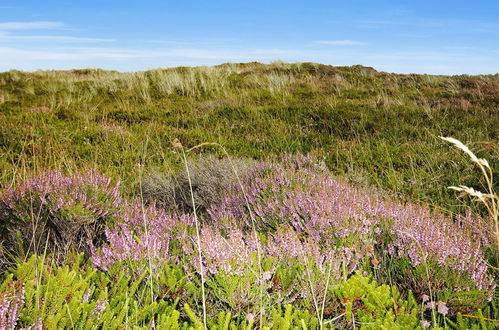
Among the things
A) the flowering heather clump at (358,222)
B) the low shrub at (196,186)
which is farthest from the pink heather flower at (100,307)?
the low shrub at (196,186)

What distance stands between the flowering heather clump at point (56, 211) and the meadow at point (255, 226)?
17 millimetres

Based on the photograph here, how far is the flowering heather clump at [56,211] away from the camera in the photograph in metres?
3.54

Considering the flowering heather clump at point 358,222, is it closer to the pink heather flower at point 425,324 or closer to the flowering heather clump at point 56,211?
the pink heather flower at point 425,324

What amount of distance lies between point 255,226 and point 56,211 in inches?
64.9

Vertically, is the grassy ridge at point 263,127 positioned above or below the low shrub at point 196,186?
above

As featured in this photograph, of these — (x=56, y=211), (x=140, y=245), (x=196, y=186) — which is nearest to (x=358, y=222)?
(x=140, y=245)

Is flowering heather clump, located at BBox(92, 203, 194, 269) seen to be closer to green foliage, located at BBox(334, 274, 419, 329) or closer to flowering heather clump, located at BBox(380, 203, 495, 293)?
green foliage, located at BBox(334, 274, 419, 329)

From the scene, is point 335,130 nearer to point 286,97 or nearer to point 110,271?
point 286,97

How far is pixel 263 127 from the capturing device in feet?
30.0

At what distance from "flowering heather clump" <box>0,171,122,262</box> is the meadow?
17 millimetres

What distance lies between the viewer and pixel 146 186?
17.1 ft

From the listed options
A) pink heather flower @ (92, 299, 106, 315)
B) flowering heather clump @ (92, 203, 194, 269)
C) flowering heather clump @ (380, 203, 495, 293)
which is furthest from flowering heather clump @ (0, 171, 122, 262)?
flowering heather clump @ (380, 203, 495, 293)

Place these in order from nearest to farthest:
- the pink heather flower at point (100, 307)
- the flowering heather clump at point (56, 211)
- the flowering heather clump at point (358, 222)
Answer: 1. the pink heather flower at point (100, 307)
2. the flowering heather clump at point (358, 222)
3. the flowering heather clump at point (56, 211)

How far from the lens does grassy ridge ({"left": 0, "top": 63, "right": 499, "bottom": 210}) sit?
20.1 feet
